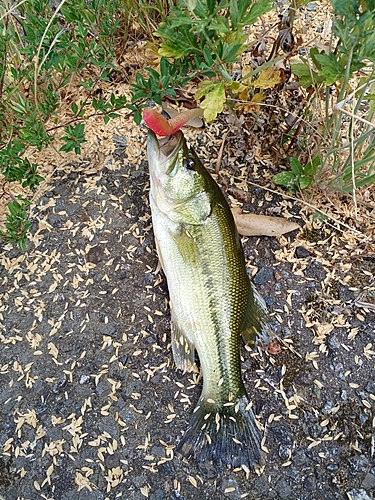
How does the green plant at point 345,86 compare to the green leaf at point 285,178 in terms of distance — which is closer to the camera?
the green plant at point 345,86

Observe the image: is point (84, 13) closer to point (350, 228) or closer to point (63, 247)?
point (63, 247)

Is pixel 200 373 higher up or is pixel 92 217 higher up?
pixel 92 217

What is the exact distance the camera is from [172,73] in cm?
222

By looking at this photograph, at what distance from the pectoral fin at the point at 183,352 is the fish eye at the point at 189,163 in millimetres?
795

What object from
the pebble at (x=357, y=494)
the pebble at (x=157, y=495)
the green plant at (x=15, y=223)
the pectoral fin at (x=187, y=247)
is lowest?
the pebble at (x=357, y=494)

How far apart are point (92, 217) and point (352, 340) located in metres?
1.54

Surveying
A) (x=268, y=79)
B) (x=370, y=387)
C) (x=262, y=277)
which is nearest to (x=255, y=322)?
(x=262, y=277)

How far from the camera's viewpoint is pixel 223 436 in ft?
6.68

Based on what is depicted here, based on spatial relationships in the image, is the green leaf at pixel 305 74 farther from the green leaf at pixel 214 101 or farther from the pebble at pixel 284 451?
the pebble at pixel 284 451

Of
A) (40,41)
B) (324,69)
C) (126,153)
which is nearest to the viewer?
(324,69)

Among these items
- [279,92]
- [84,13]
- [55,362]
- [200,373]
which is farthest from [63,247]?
[279,92]

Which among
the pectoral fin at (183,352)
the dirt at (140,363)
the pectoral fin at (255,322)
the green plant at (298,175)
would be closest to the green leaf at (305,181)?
the green plant at (298,175)

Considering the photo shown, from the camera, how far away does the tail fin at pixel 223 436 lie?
2029mm

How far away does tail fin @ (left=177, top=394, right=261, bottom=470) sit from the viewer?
6.66 feet
